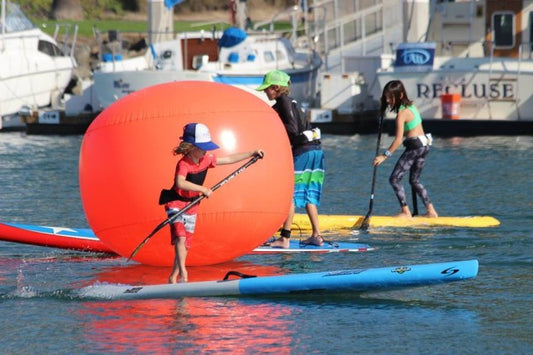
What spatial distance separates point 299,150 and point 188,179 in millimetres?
2668

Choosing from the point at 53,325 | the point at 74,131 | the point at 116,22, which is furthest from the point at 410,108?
the point at 116,22

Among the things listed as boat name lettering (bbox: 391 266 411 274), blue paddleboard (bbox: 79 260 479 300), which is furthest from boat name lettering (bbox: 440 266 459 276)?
boat name lettering (bbox: 391 266 411 274)

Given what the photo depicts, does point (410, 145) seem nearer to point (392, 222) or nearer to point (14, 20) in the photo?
point (392, 222)

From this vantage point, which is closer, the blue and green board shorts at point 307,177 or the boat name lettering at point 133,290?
the boat name lettering at point 133,290

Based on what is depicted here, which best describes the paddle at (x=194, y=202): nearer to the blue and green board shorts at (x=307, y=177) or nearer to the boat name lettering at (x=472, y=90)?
the blue and green board shorts at (x=307, y=177)

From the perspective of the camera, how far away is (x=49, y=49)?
3766cm

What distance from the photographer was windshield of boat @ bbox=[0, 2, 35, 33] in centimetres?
3688

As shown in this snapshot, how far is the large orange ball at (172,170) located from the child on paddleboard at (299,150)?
140 centimetres

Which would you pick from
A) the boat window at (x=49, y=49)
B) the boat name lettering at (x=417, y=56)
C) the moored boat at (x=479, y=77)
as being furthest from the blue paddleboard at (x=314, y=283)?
the boat window at (x=49, y=49)

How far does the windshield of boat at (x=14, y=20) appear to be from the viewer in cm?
3688

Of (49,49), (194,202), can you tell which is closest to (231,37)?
(49,49)

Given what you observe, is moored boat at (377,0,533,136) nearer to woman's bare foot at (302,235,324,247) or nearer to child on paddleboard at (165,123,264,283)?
A: woman's bare foot at (302,235,324,247)

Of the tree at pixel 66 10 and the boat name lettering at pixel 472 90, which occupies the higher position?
the tree at pixel 66 10

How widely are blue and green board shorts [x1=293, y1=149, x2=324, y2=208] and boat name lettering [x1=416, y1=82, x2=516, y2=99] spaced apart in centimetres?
1664
